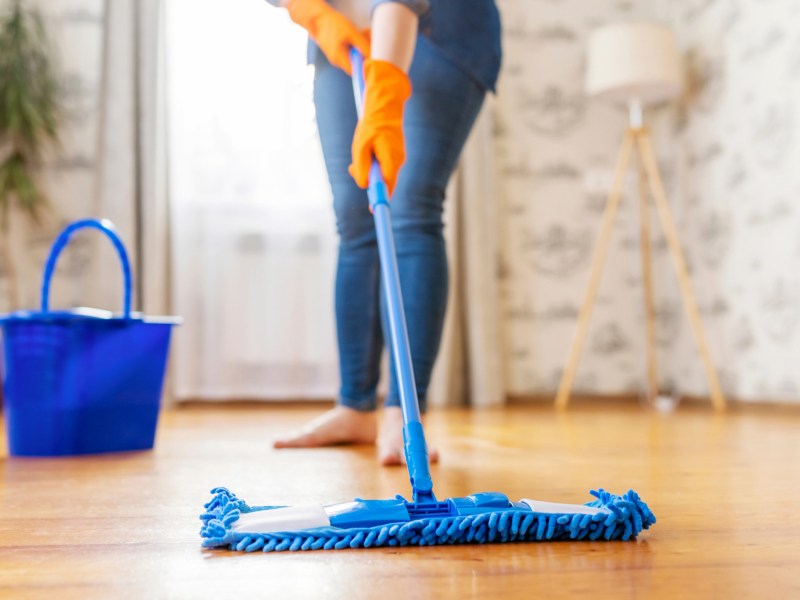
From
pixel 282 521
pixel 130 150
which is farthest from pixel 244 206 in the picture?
pixel 282 521

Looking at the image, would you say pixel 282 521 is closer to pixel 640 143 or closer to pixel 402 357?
pixel 402 357

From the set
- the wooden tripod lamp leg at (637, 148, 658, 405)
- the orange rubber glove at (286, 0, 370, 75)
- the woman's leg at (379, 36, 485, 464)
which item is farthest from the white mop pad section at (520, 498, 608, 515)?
the wooden tripod lamp leg at (637, 148, 658, 405)

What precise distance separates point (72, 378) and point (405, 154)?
772 millimetres

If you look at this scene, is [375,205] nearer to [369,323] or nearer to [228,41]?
[369,323]

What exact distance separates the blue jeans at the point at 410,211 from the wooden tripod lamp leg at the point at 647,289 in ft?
6.48

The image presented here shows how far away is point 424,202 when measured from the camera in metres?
1.44

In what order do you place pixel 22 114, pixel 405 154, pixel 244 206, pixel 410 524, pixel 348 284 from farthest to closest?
pixel 244 206 < pixel 22 114 < pixel 348 284 < pixel 405 154 < pixel 410 524

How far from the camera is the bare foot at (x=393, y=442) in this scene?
4.25 feet

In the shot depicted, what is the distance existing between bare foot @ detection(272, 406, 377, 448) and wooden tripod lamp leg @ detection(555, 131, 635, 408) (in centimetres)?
169

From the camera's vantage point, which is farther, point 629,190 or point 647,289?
point 629,190

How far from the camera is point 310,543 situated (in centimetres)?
73

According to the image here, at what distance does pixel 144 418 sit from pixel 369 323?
0.49 metres

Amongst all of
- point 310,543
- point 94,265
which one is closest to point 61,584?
point 310,543

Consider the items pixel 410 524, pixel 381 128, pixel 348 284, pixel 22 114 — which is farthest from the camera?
pixel 22 114
